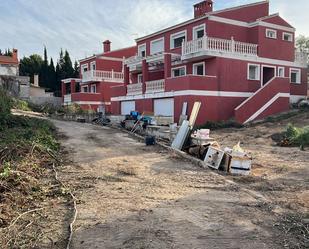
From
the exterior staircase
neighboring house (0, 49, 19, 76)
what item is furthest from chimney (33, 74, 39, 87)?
the exterior staircase

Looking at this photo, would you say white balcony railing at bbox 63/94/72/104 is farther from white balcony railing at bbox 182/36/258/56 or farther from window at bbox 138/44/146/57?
white balcony railing at bbox 182/36/258/56

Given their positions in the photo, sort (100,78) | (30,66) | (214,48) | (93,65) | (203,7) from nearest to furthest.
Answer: (214,48) → (203,7) → (100,78) → (93,65) → (30,66)

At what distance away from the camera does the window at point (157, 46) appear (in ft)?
104

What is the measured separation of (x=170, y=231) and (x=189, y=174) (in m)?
4.91

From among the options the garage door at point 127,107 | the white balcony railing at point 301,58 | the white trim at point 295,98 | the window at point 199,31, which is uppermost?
the window at point 199,31

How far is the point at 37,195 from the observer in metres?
7.88

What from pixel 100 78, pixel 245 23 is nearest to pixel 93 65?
pixel 100 78

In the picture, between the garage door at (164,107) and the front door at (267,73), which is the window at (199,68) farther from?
the front door at (267,73)

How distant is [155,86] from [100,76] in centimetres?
1566

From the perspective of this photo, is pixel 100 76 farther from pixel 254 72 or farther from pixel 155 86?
pixel 254 72

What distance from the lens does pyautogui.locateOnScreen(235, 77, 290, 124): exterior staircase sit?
2425 centimetres

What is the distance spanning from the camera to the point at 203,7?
1158 inches

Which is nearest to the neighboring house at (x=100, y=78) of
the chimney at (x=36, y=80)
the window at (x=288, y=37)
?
the chimney at (x=36, y=80)

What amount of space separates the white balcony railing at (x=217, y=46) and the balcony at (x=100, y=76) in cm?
1709
